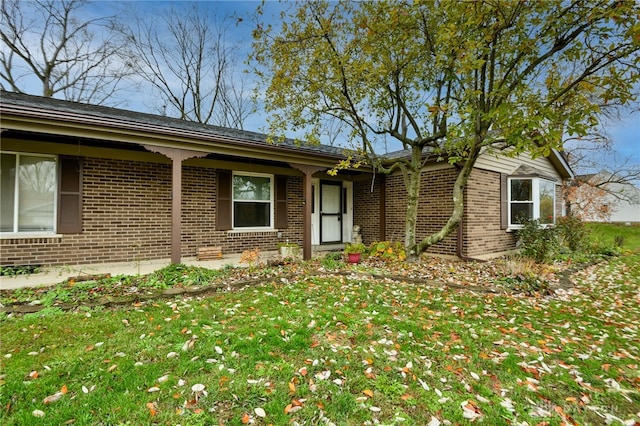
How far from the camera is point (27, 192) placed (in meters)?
5.83

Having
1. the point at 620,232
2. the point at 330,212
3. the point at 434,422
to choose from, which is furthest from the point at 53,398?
the point at 620,232

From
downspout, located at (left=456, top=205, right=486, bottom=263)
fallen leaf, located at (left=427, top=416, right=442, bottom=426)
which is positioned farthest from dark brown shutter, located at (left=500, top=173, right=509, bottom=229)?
fallen leaf, located at (left=427, top=416, right=442, bottom=426)

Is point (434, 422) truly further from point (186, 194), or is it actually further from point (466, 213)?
point (186, 194)

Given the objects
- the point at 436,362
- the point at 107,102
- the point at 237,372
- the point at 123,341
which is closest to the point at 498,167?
the point at 436,362

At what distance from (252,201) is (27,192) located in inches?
182

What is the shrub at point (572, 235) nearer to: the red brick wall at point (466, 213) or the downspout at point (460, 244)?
the red brick wall at point (466, 213)

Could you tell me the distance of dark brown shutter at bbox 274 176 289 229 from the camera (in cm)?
870

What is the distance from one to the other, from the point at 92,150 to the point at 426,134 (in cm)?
766

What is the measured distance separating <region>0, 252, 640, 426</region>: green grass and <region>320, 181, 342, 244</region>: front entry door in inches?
225

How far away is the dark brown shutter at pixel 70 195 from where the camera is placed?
607cm

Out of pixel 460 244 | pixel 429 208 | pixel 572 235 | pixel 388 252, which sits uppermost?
pixel 429 208

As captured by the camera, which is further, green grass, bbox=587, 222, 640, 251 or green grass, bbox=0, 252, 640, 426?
green grass, bbox=587, 222, 640, 251

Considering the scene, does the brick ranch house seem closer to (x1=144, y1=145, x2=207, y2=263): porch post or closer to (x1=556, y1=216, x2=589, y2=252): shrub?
(x1=144, y1=145, x2=207, y2=263): porch post

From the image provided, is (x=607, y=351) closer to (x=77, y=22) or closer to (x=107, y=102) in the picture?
(x=107, y=102)
